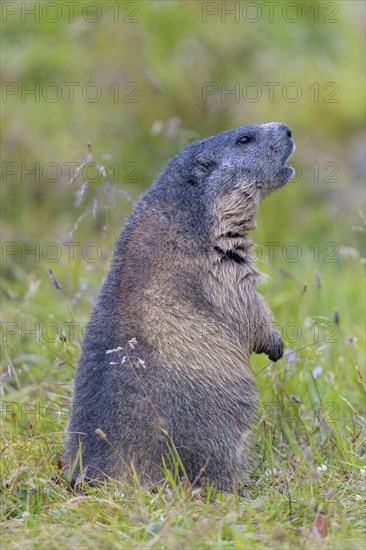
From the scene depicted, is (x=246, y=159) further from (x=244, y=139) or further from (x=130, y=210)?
(x=130, y=210)

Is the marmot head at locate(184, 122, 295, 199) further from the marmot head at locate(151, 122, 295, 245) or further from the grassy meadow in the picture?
the grassy meadow

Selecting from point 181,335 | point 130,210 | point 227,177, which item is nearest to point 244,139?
point 227,177

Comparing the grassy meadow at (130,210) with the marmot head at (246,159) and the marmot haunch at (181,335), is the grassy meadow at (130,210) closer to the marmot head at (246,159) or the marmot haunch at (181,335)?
the marmot haunch at (181,335)

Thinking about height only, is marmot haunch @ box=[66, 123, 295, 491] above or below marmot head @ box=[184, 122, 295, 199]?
below

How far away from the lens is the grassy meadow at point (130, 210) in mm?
3857

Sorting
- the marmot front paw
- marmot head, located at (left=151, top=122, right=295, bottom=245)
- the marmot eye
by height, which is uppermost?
the marmot eye

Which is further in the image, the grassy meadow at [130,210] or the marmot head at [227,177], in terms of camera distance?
the marmot head at [227,177]

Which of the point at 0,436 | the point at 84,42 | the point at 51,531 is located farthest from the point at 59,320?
the point at 84,42

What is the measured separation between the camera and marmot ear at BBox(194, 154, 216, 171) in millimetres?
4973

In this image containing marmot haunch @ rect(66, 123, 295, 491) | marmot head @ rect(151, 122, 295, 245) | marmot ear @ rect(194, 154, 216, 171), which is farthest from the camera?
marmot ear @ rect(194, 154, 216, 171)

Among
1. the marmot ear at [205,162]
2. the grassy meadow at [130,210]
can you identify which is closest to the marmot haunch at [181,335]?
the marmot ear at [205,162]

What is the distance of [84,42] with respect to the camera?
1066cm

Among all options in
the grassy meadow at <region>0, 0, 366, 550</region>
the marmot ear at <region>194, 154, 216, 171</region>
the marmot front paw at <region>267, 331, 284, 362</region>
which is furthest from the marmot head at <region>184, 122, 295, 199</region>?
the marmot front paw at <region>267, 331, 284, 362</region>

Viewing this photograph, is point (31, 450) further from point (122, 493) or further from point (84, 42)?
point (84, 42)
